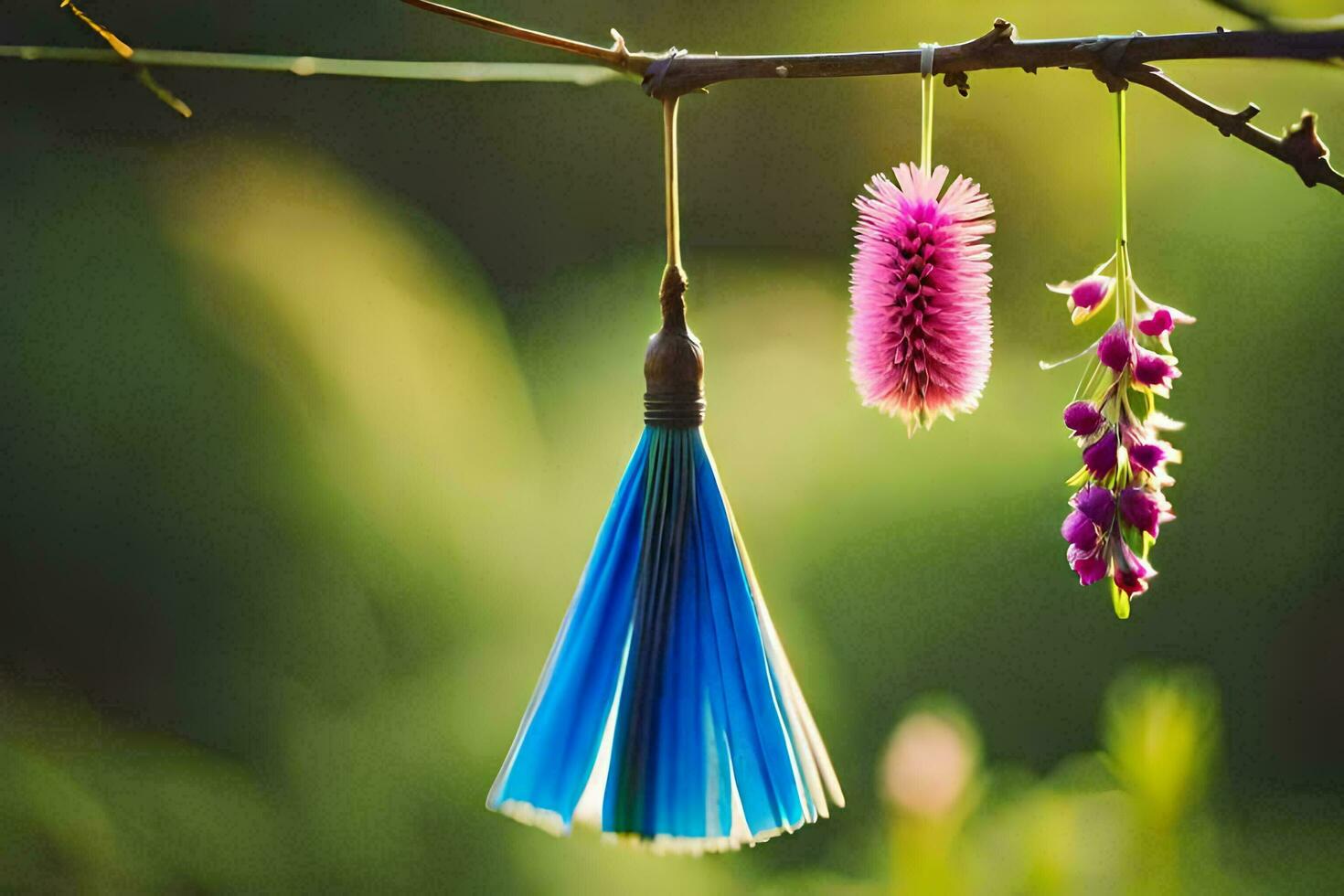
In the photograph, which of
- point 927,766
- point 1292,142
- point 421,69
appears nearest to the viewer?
point 1292,142

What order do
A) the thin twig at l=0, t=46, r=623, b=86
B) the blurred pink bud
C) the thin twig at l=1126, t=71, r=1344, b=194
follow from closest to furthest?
the thin twig at l=1126, t=71, r=1344, b=194
the thin twig at l=0, t=46, r=623, b=86
the blurred pink bud

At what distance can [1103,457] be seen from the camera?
36 cm

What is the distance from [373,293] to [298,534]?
236 mm

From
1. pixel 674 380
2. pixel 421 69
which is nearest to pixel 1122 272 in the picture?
pixel 674 380

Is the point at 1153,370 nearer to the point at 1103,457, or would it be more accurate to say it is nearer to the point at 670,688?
the point at 1103,457

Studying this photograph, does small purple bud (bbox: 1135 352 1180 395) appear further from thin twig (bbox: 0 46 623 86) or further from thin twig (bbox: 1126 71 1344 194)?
thin twig (bbox: 0 46 623 86)

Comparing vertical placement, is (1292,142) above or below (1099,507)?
above

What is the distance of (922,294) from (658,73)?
5.0 inches

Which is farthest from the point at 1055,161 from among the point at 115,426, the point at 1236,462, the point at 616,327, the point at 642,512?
the point at 115,426

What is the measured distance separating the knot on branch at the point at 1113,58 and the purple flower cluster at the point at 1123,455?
61 millimetres

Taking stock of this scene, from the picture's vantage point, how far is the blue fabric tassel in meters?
0.35

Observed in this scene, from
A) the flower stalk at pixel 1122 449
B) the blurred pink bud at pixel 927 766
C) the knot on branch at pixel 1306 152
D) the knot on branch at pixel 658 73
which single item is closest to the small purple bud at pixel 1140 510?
the flower stalk at pixel 1122 449

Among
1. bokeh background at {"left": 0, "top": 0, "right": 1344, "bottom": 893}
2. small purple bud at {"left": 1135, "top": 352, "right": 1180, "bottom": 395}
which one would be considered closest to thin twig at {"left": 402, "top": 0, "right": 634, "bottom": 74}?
small purple bud at {"left": 1135, "top": 352, "right": 1180, "bottom": 395}

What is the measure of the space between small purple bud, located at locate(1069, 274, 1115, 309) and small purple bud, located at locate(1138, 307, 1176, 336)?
0.02m
